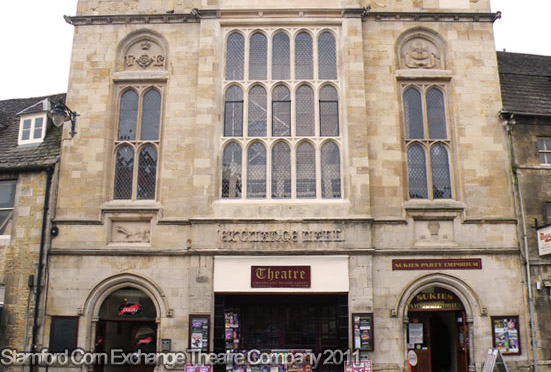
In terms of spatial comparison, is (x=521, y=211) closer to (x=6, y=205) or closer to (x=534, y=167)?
(x=534, y=167)

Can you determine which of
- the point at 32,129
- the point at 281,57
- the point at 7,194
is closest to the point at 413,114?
the point at 281,57

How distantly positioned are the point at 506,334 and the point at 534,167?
5119 millimetres

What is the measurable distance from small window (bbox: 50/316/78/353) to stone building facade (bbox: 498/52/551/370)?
13343mm

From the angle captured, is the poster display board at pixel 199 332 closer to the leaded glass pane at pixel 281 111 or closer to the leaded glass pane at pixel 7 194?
the leaded glass pane at pixel 281 111

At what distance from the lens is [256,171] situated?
48.4 feet

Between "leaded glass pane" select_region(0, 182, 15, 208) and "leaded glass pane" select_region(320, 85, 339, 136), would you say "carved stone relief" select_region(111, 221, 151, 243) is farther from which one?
"leaded glass pane" select_region(320, 85, 339, 136)

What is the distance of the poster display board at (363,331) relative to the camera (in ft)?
43.6

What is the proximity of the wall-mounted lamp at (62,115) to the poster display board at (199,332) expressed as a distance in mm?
6487

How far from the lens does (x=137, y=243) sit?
1445cm

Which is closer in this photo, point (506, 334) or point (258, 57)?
point (506, 334)

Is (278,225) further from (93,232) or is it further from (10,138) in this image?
(10,138)

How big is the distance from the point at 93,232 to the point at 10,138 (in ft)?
17.4

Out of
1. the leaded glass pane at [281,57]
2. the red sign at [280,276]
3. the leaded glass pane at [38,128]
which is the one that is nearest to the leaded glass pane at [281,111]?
the leaded glass pane at [281,57]

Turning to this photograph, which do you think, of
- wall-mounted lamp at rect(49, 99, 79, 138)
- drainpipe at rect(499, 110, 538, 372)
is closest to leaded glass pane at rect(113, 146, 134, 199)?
wall-mounted lamp at rect(49, 99, 79, 138)
